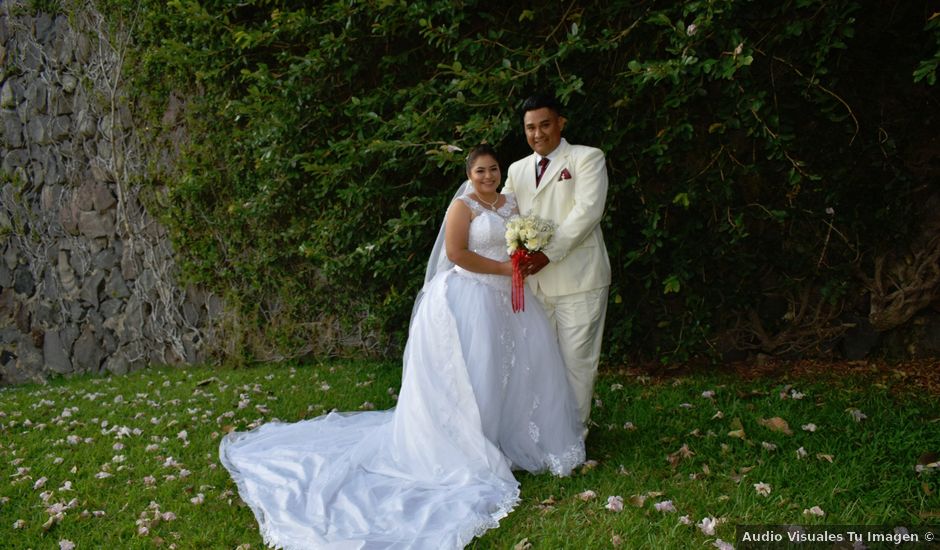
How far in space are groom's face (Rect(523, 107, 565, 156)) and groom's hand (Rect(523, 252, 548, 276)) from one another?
61 centimetres

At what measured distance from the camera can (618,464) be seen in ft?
11.3

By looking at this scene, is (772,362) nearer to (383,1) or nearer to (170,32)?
(383,1)

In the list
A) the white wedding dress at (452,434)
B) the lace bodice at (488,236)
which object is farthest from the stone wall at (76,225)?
the lace bodice at (488,236)

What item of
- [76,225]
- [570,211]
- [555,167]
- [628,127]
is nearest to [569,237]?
[570,211]

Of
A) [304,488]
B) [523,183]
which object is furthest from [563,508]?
[523,183]

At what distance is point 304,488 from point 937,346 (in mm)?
4538

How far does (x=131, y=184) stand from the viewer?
279 inches

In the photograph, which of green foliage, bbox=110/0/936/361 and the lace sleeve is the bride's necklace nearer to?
the lace sleeve

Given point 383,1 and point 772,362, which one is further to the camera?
point 772,362

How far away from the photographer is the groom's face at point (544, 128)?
139 inches

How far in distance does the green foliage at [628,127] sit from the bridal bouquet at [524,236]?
1255 mm

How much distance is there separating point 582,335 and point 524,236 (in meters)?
0.71

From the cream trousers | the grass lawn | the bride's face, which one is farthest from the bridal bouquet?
the grass lawn

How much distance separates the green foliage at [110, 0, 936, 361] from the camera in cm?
428
